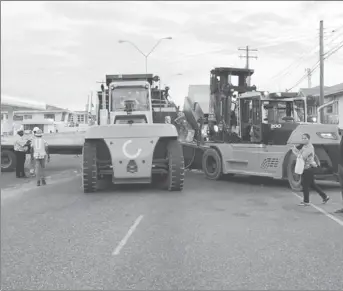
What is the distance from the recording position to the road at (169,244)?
447cm

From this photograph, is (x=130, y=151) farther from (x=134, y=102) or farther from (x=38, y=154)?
(x=38, y=154)

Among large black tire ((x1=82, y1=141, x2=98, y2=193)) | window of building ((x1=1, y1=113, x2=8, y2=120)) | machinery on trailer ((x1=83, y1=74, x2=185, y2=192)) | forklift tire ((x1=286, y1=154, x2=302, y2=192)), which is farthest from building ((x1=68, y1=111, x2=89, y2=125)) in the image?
forklift tire ((x1=286, y1=154, x2=302, y2=192))

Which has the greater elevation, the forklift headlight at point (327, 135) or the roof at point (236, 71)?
the roof at point (236, 71)

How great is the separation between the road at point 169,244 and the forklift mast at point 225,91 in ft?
18.1

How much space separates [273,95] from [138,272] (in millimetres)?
10160

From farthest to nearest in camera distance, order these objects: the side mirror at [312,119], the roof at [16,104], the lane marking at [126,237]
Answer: the side mirror at [312,119] < the lane marking at [126,237] < the roof at [16,104]

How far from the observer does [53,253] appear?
18.5 feet

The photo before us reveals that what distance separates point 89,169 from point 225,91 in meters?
6.32

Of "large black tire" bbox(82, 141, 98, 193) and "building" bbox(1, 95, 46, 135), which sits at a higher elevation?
"building" bbox(1, 95, 46, 135)

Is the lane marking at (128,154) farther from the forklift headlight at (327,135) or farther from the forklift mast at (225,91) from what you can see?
the forklift mast at (225,91)

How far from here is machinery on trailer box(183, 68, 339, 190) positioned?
12.5 metres

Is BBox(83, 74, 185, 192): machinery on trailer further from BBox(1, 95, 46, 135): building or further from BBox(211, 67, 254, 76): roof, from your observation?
BBox(1, 95, 46, 135): building

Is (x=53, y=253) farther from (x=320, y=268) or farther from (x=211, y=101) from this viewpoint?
(x=211, y=101)

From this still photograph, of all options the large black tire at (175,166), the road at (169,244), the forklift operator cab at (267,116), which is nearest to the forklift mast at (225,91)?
the forklift operator cab at (267,116)
